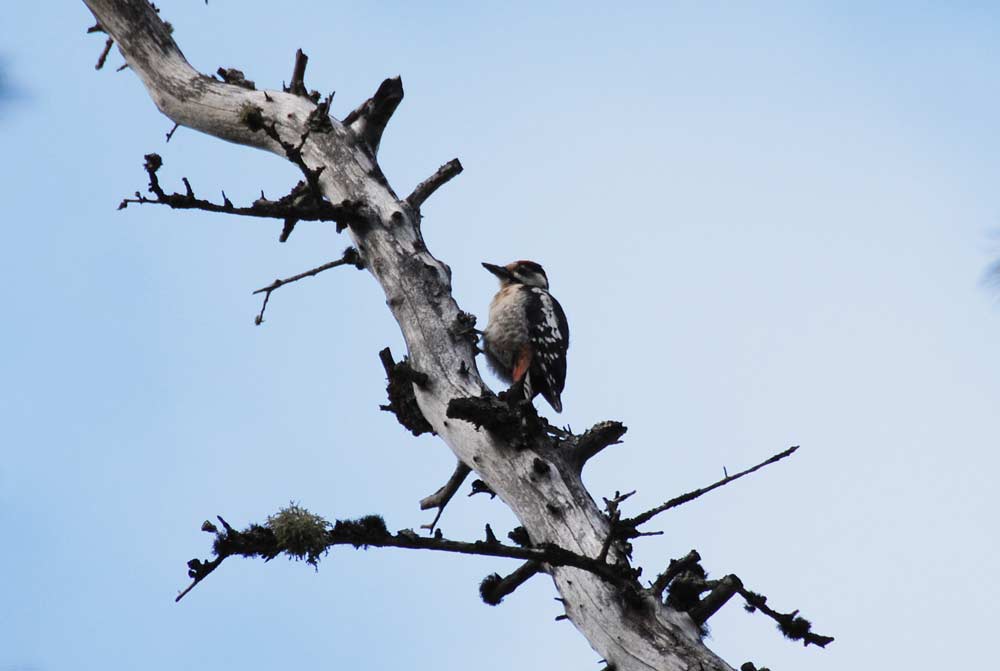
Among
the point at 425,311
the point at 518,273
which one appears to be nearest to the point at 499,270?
the point at 518,273

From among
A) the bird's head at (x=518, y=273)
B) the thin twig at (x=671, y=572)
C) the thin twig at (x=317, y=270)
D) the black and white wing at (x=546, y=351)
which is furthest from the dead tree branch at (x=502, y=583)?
the bird's head at (x=518, y=273)

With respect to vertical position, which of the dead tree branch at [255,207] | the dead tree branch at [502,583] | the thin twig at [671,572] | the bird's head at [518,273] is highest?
the bird's head at [518,273]

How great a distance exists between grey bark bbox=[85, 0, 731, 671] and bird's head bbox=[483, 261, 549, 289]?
240 centimetres

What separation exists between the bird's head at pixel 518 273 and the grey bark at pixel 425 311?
7.86ft

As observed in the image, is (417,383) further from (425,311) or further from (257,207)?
(257,207)

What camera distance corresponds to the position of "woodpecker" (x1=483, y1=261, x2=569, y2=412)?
598cm

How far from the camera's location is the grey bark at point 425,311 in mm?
3035

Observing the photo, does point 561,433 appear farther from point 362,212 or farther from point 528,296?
point 528,296

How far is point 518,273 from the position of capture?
715 cm

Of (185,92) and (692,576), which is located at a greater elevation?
(185,92)

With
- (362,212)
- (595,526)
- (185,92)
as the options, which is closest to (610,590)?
(595,526)

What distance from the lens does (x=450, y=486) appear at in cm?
426

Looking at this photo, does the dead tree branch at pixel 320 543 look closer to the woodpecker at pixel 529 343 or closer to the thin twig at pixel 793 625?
the thin twig at pixel 793 625

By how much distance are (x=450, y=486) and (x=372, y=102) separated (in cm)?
181
